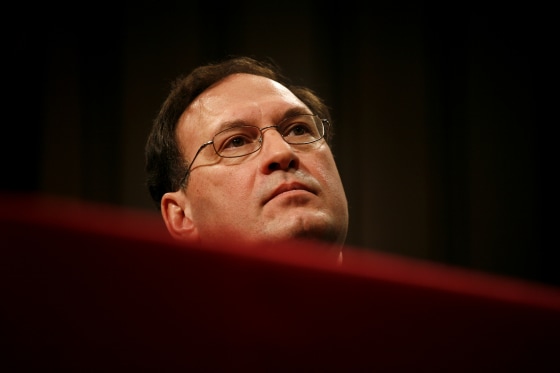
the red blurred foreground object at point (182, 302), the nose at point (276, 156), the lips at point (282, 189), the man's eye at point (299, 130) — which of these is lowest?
the red blurred foreground object at point (182, 302)

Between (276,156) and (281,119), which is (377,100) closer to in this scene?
(281,119)

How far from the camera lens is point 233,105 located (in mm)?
1188

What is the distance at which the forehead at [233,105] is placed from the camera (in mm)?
1164

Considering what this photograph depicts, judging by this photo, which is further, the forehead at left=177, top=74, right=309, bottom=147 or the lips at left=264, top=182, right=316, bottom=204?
the forehead at left=177, top=74, right=309, bottom=147

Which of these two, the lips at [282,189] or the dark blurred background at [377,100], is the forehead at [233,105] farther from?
the dark blurred background at [377,100]

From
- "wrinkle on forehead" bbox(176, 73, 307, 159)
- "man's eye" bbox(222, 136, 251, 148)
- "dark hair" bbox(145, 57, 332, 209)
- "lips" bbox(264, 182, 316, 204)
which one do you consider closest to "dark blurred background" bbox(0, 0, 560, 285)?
"dark hair" bbox(145, 57, 332, 209)

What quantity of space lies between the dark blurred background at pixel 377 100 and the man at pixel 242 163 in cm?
115

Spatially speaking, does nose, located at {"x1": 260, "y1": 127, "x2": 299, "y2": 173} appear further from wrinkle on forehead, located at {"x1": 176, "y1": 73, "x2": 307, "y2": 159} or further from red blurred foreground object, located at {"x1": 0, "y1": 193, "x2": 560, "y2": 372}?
red blurred foreground object, located at {"x1": 0, "y1": 193, "x2": 560, "y2": 372}

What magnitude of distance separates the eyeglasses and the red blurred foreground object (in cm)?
83

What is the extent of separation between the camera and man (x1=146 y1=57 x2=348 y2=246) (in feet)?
3.38

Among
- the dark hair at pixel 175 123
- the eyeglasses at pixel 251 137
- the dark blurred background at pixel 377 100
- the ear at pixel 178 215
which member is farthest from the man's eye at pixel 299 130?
the dark blurred background at pixel 377 100

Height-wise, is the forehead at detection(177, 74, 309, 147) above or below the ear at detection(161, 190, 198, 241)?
above

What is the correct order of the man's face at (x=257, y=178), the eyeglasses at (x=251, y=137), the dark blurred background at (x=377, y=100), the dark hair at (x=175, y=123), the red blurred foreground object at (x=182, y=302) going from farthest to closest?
the dark blurred background at (x=377, y=100), the dark hair at (x=175, y=123), the eyeglasses at (x=251, y=137), the man's face at (x=257, y=178), the red blurred foreground object at (x=182, y=302)

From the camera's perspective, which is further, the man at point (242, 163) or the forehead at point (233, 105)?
the forehead at point (233, 105)
